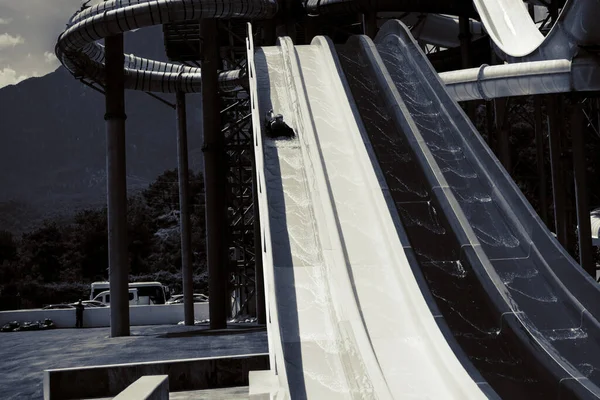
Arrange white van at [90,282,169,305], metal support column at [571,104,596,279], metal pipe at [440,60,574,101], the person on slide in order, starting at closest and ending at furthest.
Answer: the person on slide, metal pipe at [440,60,574,101], metal support column at [571,104,596,279], white van at [90,282,169,305]

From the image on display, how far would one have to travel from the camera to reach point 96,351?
14695 mm

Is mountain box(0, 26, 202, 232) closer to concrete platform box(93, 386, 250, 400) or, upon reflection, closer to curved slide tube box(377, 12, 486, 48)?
curved slide tube box(377, 12, 486, 48)

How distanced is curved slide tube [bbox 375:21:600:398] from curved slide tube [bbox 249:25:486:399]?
2.09 feet

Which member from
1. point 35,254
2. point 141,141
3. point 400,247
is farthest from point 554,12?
point 141,141

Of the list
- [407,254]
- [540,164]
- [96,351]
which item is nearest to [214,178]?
[96,351]

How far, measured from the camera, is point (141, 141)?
5315 inches

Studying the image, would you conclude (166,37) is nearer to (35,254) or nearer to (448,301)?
(448,301)

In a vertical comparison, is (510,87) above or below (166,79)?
below

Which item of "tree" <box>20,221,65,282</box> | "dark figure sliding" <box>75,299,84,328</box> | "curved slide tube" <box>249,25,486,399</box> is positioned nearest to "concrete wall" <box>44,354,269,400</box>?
"curved slide tube" <box>249,25,486,399</box>

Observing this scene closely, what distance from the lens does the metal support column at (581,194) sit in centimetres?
1736

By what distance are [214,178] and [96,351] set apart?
17.6 feet

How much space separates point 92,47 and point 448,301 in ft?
58.1

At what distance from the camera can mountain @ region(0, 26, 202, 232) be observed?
124500 millimetres

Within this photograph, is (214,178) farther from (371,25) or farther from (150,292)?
(150,292)
